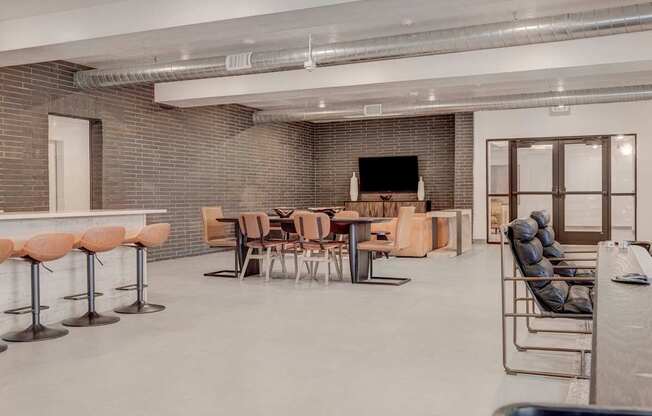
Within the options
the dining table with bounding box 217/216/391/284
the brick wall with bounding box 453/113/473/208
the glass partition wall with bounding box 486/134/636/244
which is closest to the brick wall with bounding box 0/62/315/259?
the dining table with bounding box 217/216/391/284

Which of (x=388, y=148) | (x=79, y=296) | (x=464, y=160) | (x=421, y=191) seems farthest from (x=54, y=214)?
(x=388, y=148)

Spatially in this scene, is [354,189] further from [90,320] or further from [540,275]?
[540,275]

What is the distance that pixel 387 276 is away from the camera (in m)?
8.34

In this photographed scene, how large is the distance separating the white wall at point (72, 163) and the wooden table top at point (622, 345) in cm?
861

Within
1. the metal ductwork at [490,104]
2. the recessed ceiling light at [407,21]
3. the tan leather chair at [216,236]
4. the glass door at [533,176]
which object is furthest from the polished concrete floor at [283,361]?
the glass door at [533,176]

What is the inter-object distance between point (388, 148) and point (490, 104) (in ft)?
13.4

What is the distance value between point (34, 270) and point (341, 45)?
4072mm

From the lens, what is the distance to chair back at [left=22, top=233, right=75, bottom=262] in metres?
4.73

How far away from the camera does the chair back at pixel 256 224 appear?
807 centimetres

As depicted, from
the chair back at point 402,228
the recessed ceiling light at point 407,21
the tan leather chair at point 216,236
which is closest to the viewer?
the recessed ceiling light at point 407,21

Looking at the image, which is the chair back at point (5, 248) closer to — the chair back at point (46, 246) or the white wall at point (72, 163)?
the chair back at point (46, 246)

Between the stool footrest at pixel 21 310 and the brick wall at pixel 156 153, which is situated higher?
the brick wall at pixel 156 153

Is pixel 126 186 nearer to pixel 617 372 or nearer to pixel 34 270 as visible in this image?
pixel 34 270

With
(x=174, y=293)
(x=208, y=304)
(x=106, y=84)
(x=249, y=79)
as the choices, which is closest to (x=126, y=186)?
(x=106, y=84)
